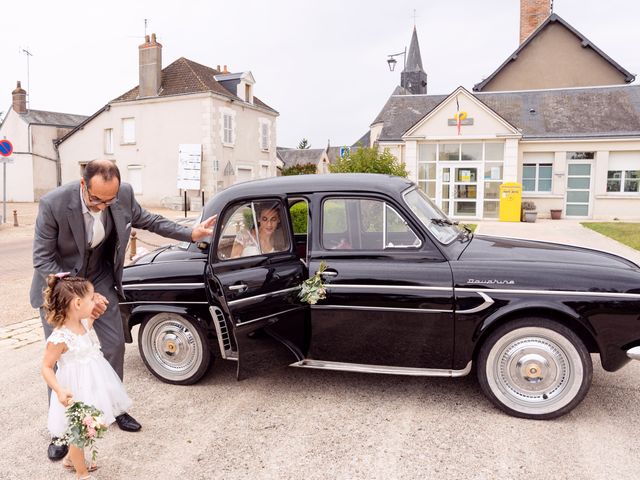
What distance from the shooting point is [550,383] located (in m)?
3.90

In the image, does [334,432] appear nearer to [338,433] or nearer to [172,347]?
[338,433]

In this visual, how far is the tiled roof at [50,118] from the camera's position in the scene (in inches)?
1511

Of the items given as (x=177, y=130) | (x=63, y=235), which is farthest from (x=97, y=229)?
(x=177, y=130)

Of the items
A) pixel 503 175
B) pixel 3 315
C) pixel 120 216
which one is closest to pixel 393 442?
pixel 120 216

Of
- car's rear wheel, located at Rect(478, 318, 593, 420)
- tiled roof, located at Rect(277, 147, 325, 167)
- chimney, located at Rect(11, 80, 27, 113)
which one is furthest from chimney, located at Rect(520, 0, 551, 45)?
tiled roof, located at Rect(277, 147, 325, 167)

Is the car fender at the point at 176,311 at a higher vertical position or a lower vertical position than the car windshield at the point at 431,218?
lower

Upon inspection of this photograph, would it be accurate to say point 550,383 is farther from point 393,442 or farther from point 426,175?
point 426,175

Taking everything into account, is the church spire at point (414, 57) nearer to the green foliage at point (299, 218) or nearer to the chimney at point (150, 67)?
the chimney at point (150, 67)

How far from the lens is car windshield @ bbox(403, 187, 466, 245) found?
4.34 m

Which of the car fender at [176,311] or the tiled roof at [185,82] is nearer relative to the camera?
the car fender at [176,311]

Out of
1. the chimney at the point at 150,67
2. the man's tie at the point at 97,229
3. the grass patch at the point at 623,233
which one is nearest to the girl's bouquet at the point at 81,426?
the man's tie at the point at 97,229

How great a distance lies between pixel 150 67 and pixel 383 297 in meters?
31.8

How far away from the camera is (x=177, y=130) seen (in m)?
31.9

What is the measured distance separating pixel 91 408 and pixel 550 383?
311cm
